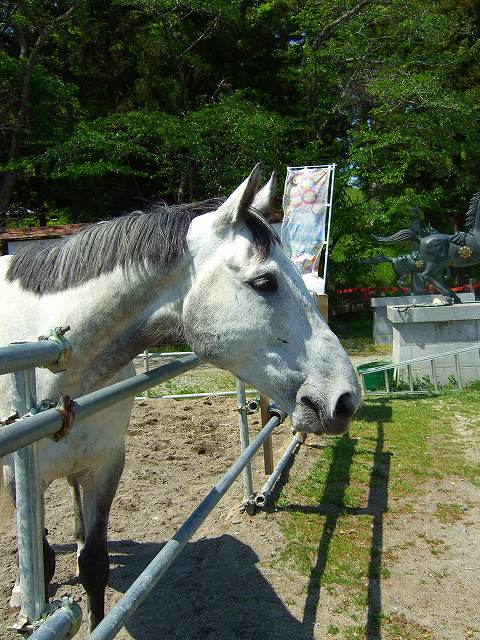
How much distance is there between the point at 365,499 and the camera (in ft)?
14.5

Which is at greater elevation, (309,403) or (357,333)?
(309,403)

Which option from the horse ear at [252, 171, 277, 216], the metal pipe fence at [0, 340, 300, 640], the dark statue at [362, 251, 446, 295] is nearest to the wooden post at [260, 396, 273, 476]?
the horse ear at [252, 171, 277, 216]

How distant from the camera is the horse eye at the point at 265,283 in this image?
1.86 m

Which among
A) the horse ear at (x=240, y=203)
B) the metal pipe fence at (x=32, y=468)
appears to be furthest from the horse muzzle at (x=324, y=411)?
the metal pipe fence at (x=32, y=468)

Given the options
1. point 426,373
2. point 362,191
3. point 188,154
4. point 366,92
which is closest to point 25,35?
point 188,154

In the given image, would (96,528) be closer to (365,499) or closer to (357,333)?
(365,499)

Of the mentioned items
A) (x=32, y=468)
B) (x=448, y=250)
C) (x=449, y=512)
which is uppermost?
(x=448, y=250)

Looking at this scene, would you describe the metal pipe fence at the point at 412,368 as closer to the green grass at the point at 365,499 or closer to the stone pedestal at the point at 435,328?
the stone pedestal at the point at 435,328

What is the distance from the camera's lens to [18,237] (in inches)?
400

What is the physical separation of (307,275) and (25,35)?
1148 cm

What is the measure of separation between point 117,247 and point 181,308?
345mm

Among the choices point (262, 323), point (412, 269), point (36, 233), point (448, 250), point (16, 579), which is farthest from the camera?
point (412, 269)

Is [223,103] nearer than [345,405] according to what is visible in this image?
No

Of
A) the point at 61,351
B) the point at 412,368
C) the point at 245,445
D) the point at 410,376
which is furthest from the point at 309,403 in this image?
the point at 412,368
